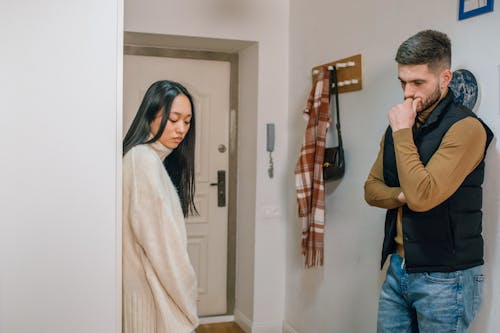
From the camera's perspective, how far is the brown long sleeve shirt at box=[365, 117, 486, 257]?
1867mm

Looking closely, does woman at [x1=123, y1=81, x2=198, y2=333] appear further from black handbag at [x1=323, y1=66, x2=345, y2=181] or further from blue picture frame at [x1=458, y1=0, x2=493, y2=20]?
black handbag at [x1=323, y1=66, x2=345, y2=181]

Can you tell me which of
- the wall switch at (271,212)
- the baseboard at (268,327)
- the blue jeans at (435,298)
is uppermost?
the wall switch at (271,212)

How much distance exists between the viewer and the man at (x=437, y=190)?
1.90 meters

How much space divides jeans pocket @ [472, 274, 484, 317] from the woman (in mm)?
993

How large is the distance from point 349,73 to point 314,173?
574mm

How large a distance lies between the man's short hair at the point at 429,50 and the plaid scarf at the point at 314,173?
116cm

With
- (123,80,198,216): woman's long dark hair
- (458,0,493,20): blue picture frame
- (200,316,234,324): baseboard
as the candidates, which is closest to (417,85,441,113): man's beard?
(458,0,493,20): blue picture frame

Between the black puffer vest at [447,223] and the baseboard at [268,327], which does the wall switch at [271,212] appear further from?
the black puffer vest at [447,223]

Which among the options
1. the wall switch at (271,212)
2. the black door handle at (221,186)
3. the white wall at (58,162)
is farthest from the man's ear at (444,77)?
the black door handle at (221,186)

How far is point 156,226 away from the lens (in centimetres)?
185

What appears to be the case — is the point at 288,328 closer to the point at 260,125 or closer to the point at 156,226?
the point at 260,125

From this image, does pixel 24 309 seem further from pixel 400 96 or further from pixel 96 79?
pixel 400 96

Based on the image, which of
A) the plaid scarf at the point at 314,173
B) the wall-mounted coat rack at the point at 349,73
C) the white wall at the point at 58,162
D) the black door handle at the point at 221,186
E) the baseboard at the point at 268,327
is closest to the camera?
the white wall at the point at 58,162

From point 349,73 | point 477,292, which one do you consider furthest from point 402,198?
point 349,73
